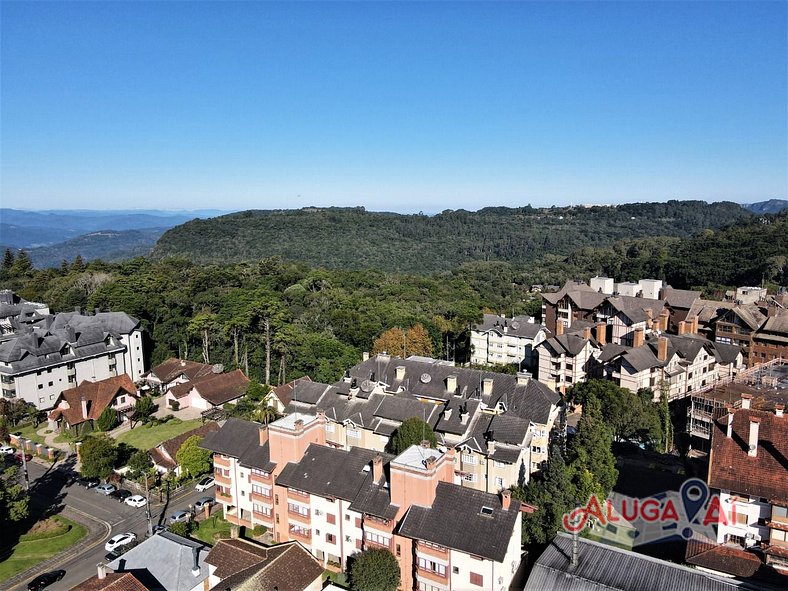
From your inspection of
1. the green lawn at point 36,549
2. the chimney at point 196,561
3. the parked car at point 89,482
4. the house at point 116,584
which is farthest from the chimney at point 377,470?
the parked car at point 89,482

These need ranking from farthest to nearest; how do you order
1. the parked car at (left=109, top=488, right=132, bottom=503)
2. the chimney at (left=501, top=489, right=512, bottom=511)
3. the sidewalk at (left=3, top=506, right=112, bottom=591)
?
the parked car at (left=109, top=488, right=132, bottom=503), the sidewalk at (left=3, top=506, right=112, bottom=591), the chimney at (left=501, top=489, right=512, bottom=511)

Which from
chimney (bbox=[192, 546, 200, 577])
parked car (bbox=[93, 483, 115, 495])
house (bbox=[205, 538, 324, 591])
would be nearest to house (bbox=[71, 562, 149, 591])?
chimney (bbox=[192, 546, 200, 577])

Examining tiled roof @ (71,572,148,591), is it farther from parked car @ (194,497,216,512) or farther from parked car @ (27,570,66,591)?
parked car @ (194,497,216,512)

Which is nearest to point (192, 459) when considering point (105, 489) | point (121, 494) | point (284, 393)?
point (121, 494)

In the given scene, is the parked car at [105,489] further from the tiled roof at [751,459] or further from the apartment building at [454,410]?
the tiled roof at [751,459]

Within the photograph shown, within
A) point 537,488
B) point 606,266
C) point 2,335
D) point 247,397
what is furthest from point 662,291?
point 2,335

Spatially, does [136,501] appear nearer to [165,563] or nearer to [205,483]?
[205,483]
